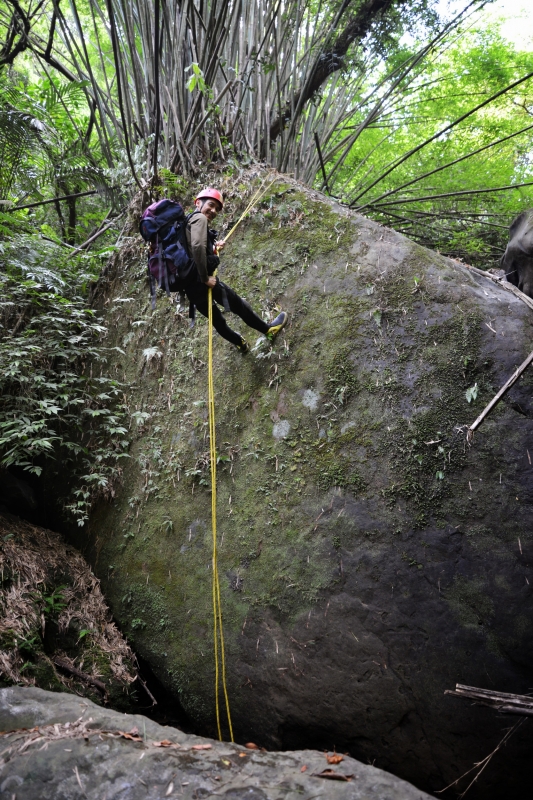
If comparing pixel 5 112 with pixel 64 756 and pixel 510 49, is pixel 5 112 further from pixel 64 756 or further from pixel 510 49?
pixel 510 49

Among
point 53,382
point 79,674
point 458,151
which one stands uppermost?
point 458,151

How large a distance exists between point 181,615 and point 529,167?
8656 millimetres

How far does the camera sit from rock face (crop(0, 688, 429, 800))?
2.17 m

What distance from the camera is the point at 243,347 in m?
4.64

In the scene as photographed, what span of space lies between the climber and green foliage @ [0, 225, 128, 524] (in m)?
1.52

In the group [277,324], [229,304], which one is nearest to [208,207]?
[229,304]

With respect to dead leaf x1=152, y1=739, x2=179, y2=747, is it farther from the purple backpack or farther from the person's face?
the person's face

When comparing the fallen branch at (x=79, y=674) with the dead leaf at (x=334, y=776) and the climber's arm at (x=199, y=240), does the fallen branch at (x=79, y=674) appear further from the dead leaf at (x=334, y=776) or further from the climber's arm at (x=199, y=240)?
the climber's arm at (x=199, y=240)

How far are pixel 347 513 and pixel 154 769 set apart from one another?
191 cm

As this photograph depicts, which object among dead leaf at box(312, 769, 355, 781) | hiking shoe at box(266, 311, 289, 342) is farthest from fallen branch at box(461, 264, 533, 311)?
dead leaf at box(312, 769, 355, 781)

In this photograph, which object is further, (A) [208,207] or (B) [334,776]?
(A) [208,207]

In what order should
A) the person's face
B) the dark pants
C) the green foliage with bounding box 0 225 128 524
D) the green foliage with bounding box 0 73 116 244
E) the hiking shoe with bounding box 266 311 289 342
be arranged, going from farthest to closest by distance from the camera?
the green foliage with bounding box 0 73 116 244, the green foliage with bounding box 0 225 128 524, the hiking shoe with bounding box 266 311 289 342, the dark pants, the person's face

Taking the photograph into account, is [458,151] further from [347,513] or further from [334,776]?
[334,776]

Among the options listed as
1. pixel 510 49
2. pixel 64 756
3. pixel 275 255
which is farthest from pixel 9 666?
pixel 510 49
